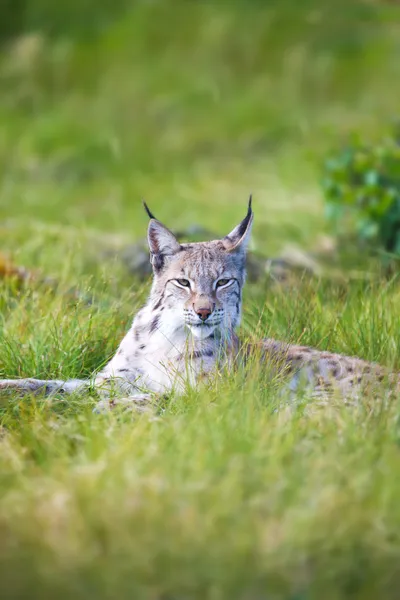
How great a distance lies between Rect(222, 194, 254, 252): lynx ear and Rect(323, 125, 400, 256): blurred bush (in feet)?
11.7

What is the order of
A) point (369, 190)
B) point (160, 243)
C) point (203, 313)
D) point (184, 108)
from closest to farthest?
point (203, 313)
point (160, 243)
point (369, 190)
point (184, 108)

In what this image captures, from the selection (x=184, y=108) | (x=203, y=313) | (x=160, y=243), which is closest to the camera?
(x=203, y=313)

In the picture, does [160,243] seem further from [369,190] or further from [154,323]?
[369,190]

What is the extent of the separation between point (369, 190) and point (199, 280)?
13.5 feet

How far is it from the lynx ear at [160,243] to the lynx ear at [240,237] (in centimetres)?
27

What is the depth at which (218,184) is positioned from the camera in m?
13.2

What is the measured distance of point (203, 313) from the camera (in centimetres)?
503

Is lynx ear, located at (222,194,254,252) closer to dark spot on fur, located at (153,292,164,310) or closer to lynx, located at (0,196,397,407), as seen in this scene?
lynx, located at (0,196,397,407)

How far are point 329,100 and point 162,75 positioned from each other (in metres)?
2.97

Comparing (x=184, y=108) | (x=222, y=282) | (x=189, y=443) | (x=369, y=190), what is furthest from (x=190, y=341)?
(x=184, y=108)

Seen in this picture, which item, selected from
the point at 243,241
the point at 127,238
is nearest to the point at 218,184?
the point at 127,238

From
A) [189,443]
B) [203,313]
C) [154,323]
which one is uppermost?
[203,313]

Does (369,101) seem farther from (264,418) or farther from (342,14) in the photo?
(264,418)

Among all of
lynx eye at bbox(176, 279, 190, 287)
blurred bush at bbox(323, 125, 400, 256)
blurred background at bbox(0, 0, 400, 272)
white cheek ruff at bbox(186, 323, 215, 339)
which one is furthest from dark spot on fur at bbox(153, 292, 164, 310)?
blurred background at bbox(0, 0, 400, 272)
